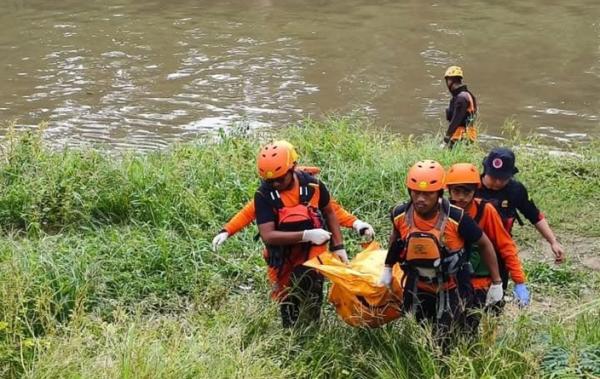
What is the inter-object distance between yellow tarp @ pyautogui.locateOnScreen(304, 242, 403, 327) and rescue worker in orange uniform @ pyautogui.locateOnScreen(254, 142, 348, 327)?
0.23 meters

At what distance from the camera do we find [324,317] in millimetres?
5195

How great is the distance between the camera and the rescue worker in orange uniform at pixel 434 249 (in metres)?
4.34

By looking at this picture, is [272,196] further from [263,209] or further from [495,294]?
[495,294]

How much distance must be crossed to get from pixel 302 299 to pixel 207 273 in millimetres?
1279

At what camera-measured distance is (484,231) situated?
182 inches

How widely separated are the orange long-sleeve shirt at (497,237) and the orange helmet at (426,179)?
0.40 metres

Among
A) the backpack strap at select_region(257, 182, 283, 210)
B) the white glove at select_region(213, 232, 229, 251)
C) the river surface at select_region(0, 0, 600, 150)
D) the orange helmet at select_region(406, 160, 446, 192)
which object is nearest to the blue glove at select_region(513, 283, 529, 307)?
the orange helmet at select_region(406, 160, 446, 192)

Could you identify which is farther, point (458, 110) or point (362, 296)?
point (458, 110)

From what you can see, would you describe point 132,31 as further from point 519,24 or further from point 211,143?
point 211,143

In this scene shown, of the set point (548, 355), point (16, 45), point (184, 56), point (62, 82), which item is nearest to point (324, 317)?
point (548, 355)

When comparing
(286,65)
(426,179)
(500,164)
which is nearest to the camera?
(426,179)

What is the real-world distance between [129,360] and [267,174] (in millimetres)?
1373

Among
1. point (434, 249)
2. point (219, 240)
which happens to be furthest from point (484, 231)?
point (219, 240)

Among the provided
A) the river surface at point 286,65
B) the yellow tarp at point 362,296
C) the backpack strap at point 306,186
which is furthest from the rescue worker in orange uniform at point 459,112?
the yellow tarp at point 362,296
